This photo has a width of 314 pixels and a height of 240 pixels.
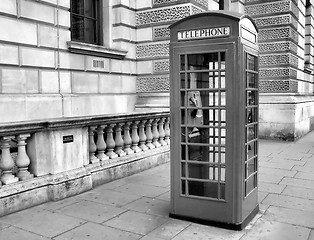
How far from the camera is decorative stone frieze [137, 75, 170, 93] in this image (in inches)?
417

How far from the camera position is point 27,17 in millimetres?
7770

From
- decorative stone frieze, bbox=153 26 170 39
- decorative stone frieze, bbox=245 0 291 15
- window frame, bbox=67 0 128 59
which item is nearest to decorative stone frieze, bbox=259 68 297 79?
decorative stone frieze, bbox=245 0 291 15

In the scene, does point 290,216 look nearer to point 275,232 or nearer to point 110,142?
point 275,232

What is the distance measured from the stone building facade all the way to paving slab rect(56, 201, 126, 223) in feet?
11.4

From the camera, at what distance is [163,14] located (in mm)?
10273

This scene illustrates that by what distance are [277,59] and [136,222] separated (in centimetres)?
971

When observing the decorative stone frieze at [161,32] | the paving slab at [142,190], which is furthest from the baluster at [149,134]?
the decorative stone frieze at [161,32]

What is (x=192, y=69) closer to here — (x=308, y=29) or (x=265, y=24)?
(x=265, y=24)

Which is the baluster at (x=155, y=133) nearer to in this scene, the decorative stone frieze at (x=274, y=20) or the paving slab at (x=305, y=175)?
the paving slab at (x=305, y=175)

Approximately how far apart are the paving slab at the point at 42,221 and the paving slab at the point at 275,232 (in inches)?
79.3

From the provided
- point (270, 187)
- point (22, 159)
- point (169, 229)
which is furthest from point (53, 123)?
point (270, 187)

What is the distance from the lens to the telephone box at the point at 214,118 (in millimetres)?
3846

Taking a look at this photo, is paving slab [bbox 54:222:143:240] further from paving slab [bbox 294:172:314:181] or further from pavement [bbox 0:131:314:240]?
paving slab [bbox 294:172:314:181]

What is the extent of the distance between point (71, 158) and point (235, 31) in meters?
3.05
